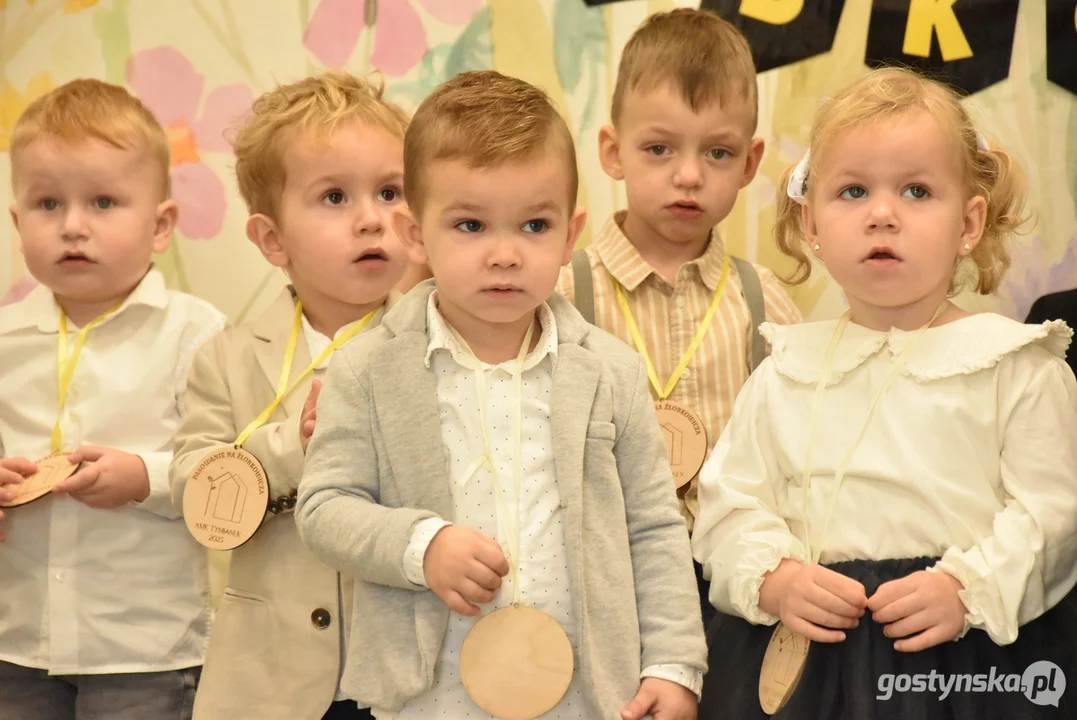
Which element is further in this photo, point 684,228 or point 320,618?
point 684,228

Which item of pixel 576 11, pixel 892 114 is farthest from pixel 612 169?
pixel 892 114

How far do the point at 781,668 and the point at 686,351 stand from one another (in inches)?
29.7

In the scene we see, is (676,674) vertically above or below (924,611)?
below

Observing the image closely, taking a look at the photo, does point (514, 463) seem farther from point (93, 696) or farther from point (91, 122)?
point (91, 122)

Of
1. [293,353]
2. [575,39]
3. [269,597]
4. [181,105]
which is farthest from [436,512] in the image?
[181,105]

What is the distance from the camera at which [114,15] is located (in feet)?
9.98

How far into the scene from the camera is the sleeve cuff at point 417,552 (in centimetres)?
175

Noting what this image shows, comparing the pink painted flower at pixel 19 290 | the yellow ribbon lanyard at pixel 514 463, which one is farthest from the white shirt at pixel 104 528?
the yellow ribbon lanyard at pixel 514 463

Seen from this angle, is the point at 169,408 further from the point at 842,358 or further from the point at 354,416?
the point at 842,358

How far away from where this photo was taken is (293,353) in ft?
7.48

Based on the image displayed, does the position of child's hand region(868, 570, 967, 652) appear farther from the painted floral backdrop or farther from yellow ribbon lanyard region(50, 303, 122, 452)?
yellow ribbon lanyard region(50, 303, 122, 452)

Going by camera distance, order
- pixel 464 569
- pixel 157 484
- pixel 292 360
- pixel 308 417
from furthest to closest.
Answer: pixel 157 484, pixel 292 360, pixel 308 417, pixel 464 569

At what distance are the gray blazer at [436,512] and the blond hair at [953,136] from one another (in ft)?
1.92

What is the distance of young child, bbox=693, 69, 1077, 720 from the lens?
1827mm
